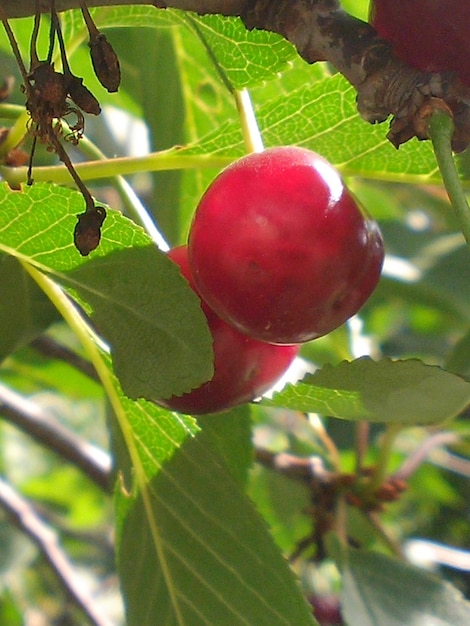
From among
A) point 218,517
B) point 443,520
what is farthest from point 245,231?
point 443,520

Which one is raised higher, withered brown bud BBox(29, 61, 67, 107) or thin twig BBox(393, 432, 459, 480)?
withered brown bud BBox(29, 61, 67, 107)

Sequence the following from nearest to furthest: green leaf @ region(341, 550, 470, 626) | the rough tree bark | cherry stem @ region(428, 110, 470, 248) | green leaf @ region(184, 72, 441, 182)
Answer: cherry stem @ region(428, 110, 470, 248), the rough tree bark, green leaf @ region(184, 72, 441, 182), green leaf @ region(341, 550, 470, 626)

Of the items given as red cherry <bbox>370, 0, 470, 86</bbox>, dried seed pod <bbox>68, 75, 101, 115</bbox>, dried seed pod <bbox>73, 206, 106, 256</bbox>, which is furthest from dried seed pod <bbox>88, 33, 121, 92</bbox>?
red cherry <bbox>370, 0, 470, 86</bbox>

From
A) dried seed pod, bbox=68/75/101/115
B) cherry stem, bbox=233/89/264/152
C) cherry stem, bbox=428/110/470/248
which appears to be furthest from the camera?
cherry stem, bbox=233/89/264/152

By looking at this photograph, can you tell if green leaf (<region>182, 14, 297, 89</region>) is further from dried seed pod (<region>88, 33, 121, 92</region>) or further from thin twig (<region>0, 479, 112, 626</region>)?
thin twig (<region>0, 479, 112, 626</region>)

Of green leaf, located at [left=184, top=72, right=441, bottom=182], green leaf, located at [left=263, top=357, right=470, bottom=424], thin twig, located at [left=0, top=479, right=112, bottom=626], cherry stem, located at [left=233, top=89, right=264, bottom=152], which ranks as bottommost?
thin twig, located at [left=0, top=479, right=112, bottom=626]

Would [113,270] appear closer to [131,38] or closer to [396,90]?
[396,90]

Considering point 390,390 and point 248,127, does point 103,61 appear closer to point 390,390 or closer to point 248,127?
point 248,127

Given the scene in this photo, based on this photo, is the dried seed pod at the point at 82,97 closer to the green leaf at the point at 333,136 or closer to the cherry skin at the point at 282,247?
the cherry skin at the point at 282,247
